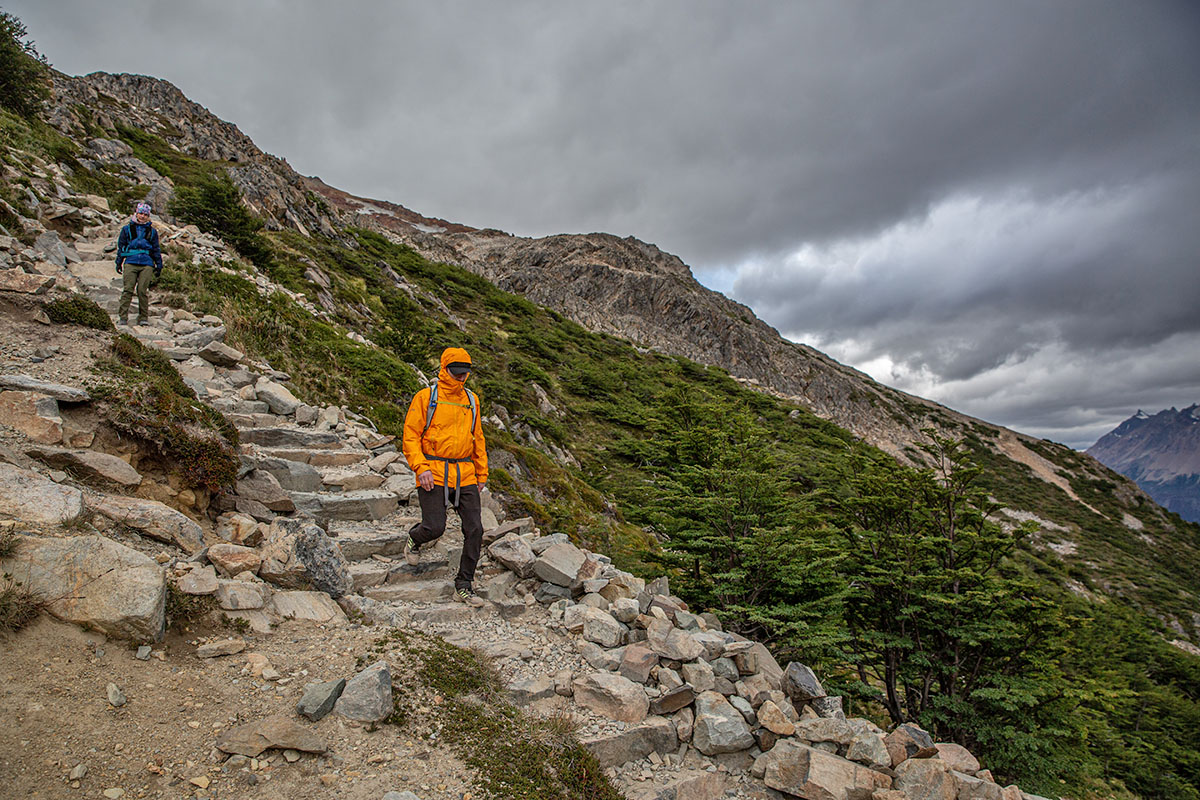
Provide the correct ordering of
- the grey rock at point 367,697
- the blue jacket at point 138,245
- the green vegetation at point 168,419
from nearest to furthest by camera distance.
Answer: 1. the grey rock at point 367,697
2. the green vegetation at point 168,419
3. the blue jacket at point 138,245

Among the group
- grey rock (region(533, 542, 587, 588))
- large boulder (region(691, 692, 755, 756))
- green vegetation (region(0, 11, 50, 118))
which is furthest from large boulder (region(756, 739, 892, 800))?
green vegetation (region(0, 11, 50, 118))

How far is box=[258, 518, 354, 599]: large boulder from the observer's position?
14.0 feet

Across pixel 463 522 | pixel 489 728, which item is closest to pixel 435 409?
pixel 463 522

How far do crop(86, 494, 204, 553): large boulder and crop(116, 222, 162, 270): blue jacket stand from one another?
21.8 feet

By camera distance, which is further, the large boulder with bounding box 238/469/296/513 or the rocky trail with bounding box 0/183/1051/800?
the large boulder with bounding box 238/469/296/513

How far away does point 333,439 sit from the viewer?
7.34 metres

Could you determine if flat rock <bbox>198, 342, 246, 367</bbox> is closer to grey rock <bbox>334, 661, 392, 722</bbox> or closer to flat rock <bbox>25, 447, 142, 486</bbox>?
flat rock <bbox>25, 447, 142, 486</bbox>

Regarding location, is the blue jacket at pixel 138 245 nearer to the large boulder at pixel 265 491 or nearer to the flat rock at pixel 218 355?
the flat rock at pixel 218 355

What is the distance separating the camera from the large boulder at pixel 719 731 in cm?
405

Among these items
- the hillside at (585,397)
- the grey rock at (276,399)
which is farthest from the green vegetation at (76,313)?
the grey rock at (276,399)

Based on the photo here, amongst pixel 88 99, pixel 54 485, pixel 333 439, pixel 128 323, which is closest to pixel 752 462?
pixel 333 439

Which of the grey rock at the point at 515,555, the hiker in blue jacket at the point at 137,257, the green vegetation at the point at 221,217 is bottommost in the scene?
the grey rock at the point at 515,555

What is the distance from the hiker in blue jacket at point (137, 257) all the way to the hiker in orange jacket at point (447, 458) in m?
6.91

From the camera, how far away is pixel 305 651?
362 cm
